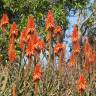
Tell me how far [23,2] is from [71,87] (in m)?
9.78

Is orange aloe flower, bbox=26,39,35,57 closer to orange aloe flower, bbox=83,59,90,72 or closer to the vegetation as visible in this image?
the vegetation

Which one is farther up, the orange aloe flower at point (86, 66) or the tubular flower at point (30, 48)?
the tubular flower at point (30, 48)

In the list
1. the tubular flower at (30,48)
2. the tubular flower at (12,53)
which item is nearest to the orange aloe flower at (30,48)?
the tubular flower at (30,48)

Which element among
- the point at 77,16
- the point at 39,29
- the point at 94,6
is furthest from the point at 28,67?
the point at 94,6

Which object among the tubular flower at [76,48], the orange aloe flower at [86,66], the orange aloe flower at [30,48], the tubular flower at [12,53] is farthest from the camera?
the orange aloe flower at [86,66]

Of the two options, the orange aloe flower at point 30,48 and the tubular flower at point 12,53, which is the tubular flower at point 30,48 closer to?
the orange aloe flower at point 30,48

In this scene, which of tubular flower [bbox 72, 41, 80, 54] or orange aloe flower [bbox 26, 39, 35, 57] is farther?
tubular flower [bbox 72, 41, 80, 54]

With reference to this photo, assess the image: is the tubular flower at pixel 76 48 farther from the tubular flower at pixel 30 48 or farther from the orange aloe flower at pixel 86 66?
the tubular flower at pixel 30 48

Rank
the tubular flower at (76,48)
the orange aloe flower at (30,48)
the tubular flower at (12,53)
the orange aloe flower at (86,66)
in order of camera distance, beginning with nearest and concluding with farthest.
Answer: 1. the orange aloe flower at (30,48)
2. the tubular flower at (12,53)
3. the tubular flower at (76,48)
4. the orange aloe flower at (86,66)

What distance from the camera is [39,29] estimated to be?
14.9m

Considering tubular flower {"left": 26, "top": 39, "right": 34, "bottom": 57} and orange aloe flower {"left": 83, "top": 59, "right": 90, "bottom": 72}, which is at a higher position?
tubular flower {"left": 26, "top": 39, "right": 34, "bottom": 57}

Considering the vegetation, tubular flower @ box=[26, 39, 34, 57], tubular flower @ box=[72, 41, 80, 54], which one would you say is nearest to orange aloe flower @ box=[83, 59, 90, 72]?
the vegetation

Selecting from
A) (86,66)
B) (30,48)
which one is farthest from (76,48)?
(30,48)

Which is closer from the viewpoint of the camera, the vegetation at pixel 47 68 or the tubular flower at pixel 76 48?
the vegetation at pixel 47 68
